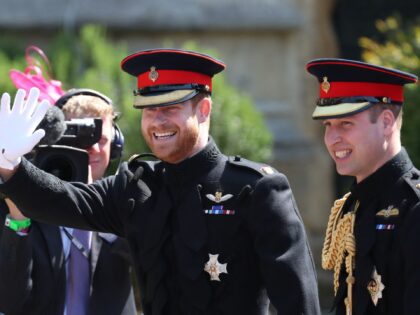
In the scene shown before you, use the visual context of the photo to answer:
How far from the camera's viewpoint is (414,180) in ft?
11.9

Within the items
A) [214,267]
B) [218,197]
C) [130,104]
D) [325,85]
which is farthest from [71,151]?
[130,104]

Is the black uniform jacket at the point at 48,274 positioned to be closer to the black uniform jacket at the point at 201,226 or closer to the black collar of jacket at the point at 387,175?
the black uniform jacket at the point at 201,226

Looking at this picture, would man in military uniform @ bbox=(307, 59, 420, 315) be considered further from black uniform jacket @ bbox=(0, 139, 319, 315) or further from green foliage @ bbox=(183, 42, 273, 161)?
green foliage @ bbox=(183, 42, 273, 161)

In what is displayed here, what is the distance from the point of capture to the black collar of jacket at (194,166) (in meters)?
3.87

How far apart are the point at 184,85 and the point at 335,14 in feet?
23.7

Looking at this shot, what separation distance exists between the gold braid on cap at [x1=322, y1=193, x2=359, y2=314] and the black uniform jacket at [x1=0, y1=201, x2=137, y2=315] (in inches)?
34.6

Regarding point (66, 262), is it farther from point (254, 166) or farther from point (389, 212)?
point (389, 212)

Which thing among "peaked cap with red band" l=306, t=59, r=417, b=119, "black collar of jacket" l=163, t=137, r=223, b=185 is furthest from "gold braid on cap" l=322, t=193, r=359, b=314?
"black collar of jacket" l=163, t=137, r=223, b=185

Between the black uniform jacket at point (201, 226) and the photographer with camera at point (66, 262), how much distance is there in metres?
0.39

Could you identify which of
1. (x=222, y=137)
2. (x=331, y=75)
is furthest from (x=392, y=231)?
(x=222, y=137)

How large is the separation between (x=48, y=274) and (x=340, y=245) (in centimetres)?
118

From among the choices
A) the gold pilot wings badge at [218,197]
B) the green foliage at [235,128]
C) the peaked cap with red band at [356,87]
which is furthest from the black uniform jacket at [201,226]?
the green foliage at [235,128]

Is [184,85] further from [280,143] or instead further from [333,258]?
[280,143]

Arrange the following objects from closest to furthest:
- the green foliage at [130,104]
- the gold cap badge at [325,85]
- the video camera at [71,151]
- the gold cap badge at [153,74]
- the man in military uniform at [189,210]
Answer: the man in military uniform at [189,210], the gold cap badge at [325,85], the gold cap badge at [153,74], the video camera at [71,151], the green foliage at [130,104]
